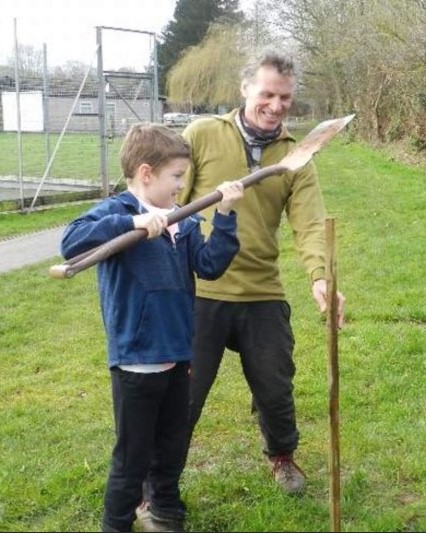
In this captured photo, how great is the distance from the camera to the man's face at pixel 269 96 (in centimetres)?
364

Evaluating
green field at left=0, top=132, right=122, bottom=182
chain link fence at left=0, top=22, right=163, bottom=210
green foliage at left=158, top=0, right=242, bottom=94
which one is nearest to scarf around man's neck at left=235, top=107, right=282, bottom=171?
chain link fence at left=0, top=22, right=163, bottom=210

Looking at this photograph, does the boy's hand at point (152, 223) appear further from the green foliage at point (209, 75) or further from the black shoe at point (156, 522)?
the green foliage at point (209, 75)

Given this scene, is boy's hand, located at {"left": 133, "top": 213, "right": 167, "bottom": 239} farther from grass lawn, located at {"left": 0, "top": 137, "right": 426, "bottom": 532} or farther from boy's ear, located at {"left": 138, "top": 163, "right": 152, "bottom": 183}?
grass lawn, located at {"left": 0, "top": 137, "right": 426, "bottom": 532}

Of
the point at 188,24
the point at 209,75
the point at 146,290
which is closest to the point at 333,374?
the point at 146,290

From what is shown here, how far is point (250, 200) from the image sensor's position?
3.85m

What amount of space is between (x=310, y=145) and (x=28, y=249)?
8.33 m

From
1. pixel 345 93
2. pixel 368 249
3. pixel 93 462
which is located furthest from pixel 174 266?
pixel 345 93

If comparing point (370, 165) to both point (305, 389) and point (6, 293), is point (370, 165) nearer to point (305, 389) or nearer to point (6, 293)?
point (6, 293)

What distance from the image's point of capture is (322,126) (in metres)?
3.71

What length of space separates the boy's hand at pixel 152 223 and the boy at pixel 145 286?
111 millimetres

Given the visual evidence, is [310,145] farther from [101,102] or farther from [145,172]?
[101,102]

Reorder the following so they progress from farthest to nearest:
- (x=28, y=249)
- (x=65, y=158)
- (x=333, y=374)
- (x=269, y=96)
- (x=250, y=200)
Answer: (x=65, y=158)
(x=28, y=249)
(x=250, y=200)
(x=269, y=96)
(x=333, y=374)

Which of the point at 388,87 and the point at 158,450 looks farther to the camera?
the point at 388,87

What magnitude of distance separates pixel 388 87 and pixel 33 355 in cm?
2421
